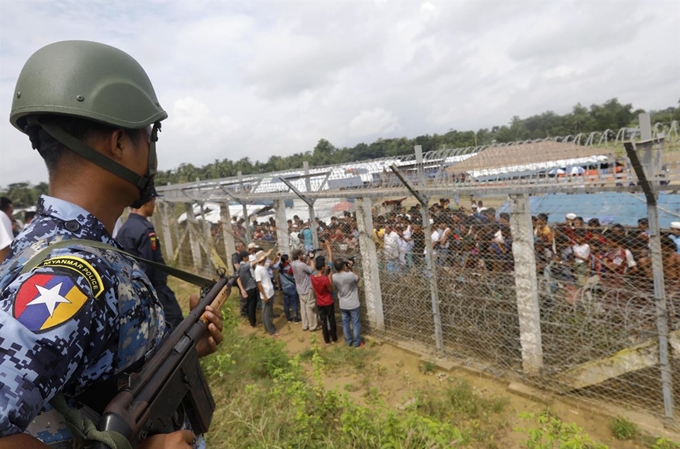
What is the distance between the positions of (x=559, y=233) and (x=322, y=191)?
3.67m

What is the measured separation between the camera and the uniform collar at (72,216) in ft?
3.57

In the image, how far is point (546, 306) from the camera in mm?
4703

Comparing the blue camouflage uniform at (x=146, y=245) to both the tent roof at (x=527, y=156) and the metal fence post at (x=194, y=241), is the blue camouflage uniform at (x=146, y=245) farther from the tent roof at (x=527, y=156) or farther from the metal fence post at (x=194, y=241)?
the metal fence post at (x=194, y=241)

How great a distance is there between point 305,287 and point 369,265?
1.55 meters

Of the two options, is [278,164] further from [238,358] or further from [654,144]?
[654,144]

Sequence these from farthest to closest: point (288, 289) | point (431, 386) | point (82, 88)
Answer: point (288, 289)
point (431, 386)
point (82, 88)

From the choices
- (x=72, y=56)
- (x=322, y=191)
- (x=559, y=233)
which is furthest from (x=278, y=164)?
(x=72, y=56)

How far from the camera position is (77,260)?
919 mm

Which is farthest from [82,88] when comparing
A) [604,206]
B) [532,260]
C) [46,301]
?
[604,206]

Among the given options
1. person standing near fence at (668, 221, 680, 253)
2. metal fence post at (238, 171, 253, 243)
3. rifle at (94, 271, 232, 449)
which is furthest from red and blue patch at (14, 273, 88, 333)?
metal fence post at (238, 171, 253, 243)

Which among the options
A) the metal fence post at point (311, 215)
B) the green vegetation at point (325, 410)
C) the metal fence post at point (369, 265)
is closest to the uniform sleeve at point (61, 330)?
the green vegetation at point (325, 410)

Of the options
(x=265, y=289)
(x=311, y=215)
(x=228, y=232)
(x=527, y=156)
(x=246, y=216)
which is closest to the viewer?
(x=527, y=156)

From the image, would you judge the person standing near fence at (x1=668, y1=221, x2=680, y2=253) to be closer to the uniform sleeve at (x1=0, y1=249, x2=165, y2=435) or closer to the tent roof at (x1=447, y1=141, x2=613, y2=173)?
the tent roof at (x1=447, y1=141, x2=613, y2=173)

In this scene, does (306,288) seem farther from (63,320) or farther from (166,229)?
(166,229)
